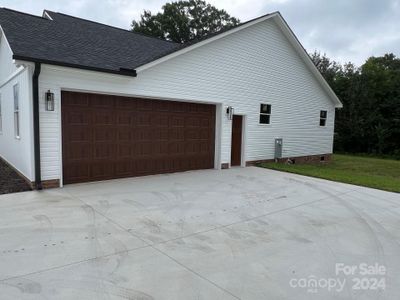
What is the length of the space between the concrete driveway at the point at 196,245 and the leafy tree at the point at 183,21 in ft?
89.4

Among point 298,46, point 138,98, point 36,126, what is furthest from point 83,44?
point 298,46

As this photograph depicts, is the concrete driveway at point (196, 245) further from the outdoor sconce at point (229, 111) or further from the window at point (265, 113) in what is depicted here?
the window at point (265, 113)

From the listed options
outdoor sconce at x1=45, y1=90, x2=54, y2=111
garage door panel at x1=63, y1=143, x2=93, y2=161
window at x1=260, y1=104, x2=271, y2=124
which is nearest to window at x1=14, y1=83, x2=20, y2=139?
outdoor sconce at x1=45, y1=90, x2=54, y2=111

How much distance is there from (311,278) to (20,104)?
7150mm

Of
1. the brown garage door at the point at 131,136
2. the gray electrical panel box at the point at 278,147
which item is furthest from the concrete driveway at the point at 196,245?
the gray electrical panel box at the point at 278,147

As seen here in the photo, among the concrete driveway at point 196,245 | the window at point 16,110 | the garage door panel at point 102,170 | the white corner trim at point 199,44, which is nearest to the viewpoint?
the concrete driveway at point 196,245

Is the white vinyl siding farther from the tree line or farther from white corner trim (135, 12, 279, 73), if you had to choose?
the tree line

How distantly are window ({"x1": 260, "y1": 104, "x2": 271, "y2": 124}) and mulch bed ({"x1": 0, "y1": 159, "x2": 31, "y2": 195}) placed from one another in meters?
8.21

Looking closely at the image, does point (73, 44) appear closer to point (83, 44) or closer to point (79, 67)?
point (83, 44)

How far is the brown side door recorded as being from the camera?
35.4 feet

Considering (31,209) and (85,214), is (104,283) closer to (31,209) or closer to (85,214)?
(85,214)

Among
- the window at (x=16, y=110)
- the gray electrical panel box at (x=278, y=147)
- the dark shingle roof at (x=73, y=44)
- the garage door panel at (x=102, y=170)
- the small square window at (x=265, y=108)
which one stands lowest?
the garage door panel at (x=102, y=170)

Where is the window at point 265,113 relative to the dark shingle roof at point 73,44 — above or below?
below

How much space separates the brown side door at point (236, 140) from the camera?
1079 cm
